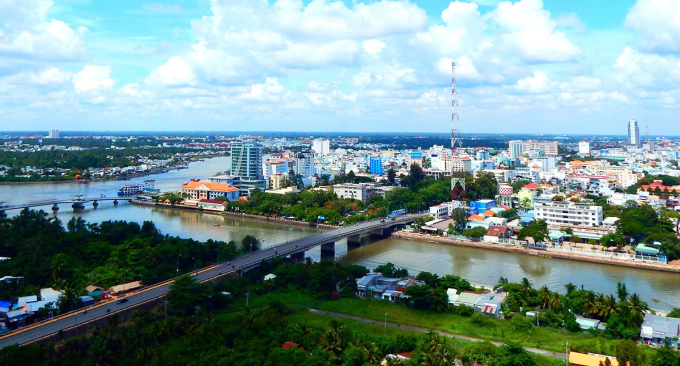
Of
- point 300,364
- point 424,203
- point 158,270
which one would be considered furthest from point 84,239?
point 424,203

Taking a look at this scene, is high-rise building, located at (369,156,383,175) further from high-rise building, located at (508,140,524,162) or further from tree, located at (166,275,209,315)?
tree, located at (166,275,209,315)

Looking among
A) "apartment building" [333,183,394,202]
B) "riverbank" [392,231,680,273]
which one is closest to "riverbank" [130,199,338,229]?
"riverbank" [392,231,680,273]

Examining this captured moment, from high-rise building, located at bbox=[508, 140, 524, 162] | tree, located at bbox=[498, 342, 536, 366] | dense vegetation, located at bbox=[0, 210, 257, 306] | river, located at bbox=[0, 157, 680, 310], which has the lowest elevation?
river, located at bbox=[0, 157, 680, 310]

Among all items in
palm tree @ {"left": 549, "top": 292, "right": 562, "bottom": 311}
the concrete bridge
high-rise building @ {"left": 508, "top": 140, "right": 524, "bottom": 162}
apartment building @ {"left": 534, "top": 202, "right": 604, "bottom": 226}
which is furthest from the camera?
high-rise building @ {"left": 508, "top": 140, "right": 524, "bottom": 162}

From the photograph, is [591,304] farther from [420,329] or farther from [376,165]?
[376,165]

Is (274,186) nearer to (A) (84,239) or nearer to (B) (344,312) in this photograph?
(A) (84,239)

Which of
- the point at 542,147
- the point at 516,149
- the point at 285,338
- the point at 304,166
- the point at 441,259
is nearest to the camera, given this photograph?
the point at 285,338

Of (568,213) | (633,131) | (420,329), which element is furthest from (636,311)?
(633,131)
